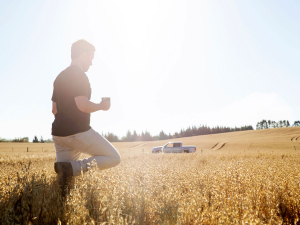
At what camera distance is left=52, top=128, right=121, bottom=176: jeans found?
2.98 m

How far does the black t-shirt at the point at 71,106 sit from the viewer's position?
296 cm

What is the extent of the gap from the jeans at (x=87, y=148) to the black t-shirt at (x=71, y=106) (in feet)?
0.33

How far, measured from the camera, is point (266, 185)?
8.73ft

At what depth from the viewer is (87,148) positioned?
308cm

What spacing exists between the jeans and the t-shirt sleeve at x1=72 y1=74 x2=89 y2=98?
587mm

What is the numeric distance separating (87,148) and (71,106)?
2.29 feet

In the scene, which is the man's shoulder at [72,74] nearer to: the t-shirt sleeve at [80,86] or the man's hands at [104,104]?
the t-shirt sleeve at [80,86]

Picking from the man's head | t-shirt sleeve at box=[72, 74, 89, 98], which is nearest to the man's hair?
the man's head

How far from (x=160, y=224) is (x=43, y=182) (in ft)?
6.27

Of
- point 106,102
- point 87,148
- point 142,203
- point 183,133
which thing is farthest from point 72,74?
point 183,133

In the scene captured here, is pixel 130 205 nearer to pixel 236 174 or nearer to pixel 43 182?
pixel 43 182

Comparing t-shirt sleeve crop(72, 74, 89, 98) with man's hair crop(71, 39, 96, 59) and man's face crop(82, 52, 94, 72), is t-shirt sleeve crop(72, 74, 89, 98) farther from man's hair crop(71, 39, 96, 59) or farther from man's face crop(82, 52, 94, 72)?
man's hair crop(71, 39, 96, 59)

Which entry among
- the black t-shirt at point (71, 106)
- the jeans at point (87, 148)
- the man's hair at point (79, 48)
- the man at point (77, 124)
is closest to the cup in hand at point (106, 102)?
the man at point (77, 124)

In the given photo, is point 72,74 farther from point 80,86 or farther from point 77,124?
point 77,124
